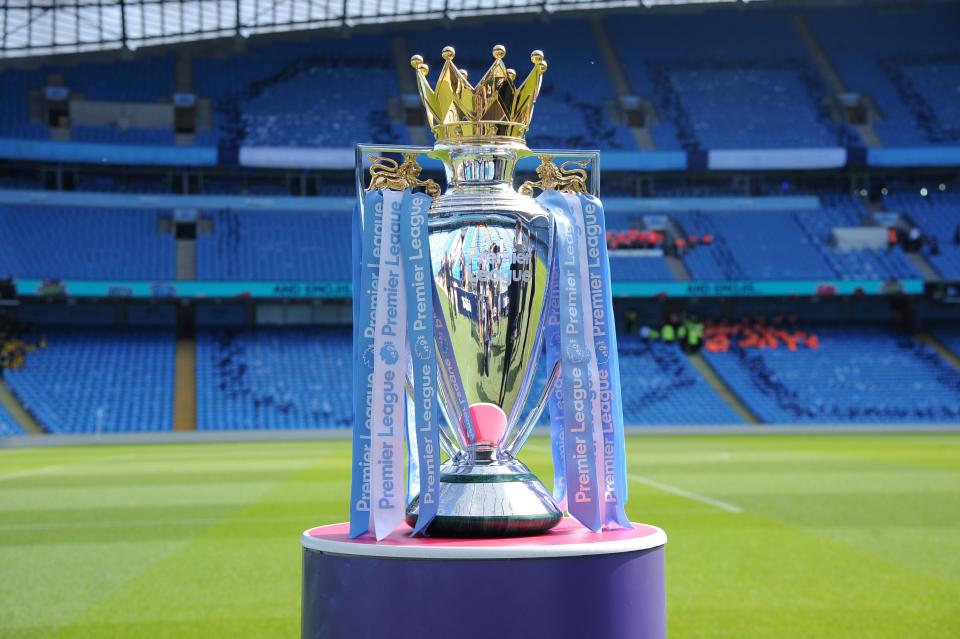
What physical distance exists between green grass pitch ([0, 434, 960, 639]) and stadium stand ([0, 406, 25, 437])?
8884 mm

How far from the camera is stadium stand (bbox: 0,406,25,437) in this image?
30.8 meters

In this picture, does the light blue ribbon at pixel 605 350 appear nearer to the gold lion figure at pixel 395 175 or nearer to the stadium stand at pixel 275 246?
the gold lion figure at pixel 395 175

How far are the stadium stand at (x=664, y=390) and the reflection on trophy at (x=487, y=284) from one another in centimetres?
2998

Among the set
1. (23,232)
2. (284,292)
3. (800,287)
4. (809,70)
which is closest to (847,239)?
(800,287)

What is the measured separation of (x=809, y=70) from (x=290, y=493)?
35.8 metres

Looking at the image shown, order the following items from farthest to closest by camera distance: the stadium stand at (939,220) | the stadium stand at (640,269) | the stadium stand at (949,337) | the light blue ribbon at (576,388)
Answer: the stadium stand at (939,220)
the stadium stand at (949,337)
the stadium stand at (640,269)
the light blue ribbon at (576,388)

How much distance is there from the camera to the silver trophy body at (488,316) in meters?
4.11

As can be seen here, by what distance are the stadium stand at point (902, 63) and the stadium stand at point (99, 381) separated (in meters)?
26.1

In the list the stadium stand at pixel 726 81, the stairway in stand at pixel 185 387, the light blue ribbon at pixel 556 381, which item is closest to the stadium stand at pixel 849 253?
the stadium stand at pixel 726 81

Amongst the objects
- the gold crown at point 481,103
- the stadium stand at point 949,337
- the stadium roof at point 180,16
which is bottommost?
the gold crown at point 481,103

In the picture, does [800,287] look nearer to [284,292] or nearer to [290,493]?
[284,292]

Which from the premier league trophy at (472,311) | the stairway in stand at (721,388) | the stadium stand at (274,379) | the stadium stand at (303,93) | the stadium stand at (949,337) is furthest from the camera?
the stadium stand at (303,93)

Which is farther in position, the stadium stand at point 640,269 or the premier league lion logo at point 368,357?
the stadium stand at point 640,269

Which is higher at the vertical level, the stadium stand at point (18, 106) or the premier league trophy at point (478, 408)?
the stadium stand at point (18, 106)
